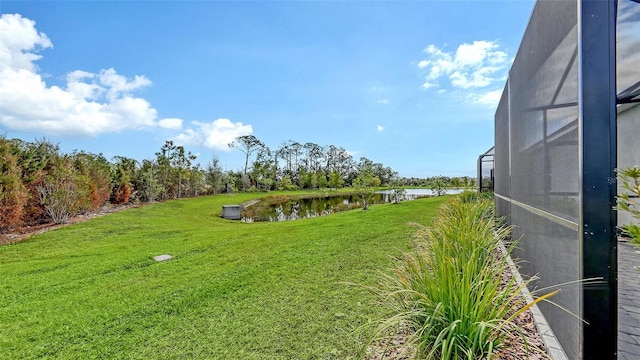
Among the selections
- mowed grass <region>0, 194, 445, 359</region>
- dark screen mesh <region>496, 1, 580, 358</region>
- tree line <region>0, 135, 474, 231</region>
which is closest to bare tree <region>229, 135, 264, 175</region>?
tree line <region>0, 135, 474, 231</region>

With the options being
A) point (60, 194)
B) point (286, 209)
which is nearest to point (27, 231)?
point (60, 194)

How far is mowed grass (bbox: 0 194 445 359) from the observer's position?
6.81ft

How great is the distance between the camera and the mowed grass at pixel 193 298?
207 cm

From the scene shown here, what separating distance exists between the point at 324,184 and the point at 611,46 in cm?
3457

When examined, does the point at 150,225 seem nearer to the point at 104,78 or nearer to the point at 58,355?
the point at 104,78

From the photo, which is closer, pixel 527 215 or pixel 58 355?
pixel 58 355

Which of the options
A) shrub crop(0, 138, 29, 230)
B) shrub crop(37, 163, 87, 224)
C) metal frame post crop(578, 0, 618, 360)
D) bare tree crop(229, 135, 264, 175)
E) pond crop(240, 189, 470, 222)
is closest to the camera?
metal frame post crop(578, 0, 618, 360)

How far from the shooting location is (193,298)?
2.94 metres

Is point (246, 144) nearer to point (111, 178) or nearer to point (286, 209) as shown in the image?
point (286, 209)

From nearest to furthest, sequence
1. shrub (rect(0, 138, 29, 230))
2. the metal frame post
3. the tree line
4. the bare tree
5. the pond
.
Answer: the metal frame post
shrub (rect(0, 138, 29, 230))
the tree line
the pond
the bare tree

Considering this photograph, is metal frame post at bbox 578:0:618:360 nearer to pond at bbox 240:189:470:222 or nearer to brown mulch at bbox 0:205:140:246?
brown mulch at bbox 0:205:140:246

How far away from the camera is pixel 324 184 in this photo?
118 ft

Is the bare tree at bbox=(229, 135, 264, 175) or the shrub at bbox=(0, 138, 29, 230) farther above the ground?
the bare tree at bbox=(229, 135, 264, 175)

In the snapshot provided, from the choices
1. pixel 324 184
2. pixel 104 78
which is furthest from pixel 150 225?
pixel 324 184
